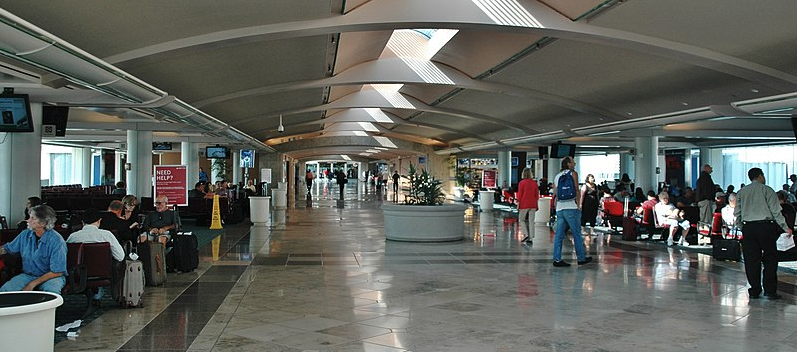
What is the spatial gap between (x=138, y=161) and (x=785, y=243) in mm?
20244

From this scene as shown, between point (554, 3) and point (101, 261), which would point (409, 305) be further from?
point (554, 3)

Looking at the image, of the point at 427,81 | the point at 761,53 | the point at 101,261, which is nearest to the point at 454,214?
the point at 427,81

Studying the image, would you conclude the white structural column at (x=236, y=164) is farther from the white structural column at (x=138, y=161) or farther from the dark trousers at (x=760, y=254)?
the dark trousers at (x=760, y=254)

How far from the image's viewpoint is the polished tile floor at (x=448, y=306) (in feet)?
20.6

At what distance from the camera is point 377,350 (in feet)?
19.6

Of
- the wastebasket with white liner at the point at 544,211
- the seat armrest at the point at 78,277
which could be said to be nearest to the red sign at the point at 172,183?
the seat armrest at the point at 78,277

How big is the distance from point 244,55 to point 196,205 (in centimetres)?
764

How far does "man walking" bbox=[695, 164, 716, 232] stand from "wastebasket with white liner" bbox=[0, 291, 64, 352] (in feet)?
40.9

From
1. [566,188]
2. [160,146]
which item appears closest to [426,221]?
[566,188]

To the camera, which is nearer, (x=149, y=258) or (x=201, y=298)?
(x=201, y=298)

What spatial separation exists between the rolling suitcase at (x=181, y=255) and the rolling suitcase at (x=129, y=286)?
8.26ft

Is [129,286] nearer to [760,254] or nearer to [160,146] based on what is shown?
[760,254]

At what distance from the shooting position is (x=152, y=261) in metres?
9.14

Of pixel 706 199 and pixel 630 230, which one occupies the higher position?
pixel 706 199
